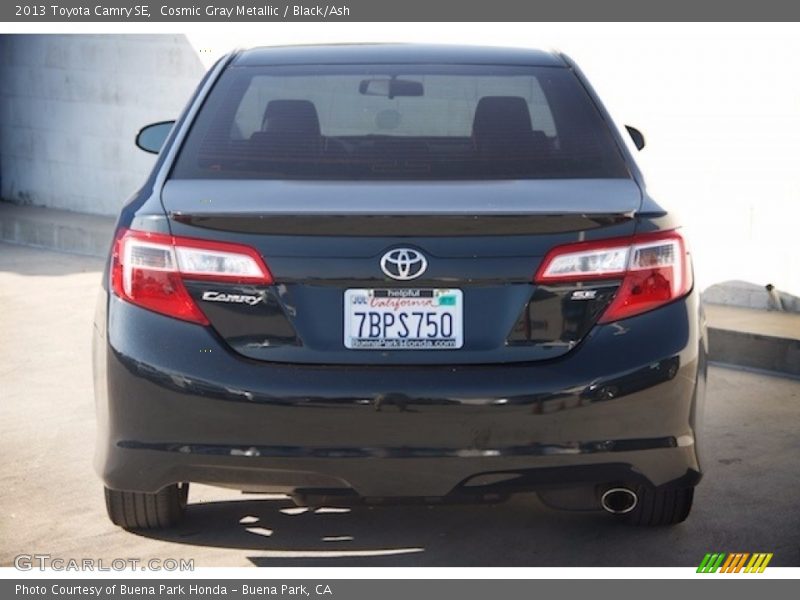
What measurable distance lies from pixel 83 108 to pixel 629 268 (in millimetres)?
11244

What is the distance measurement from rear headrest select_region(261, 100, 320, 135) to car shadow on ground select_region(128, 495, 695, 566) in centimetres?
122

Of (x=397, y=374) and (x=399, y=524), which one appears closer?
(x=397, y=374)

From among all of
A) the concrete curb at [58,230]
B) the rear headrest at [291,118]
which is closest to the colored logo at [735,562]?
the rear headrest at [291,118]

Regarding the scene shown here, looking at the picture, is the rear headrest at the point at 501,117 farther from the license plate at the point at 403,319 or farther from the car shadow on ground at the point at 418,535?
the car shadow on ground at the point at 418,535

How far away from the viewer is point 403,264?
4.30 meters

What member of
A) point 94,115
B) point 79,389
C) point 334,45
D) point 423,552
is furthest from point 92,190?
point 423,552

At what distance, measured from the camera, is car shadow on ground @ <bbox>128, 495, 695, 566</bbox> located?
4883mm

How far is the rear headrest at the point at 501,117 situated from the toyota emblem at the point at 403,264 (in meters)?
0.86

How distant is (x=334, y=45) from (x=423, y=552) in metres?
1.81

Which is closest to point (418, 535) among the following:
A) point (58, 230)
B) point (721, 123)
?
point (721, 123)

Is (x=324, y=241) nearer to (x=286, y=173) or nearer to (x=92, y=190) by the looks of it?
(x=286, y=173)

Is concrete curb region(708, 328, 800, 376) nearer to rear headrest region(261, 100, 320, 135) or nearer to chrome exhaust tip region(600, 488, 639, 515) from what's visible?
chrome exhaust tip region(600, 488, 639, 515)
